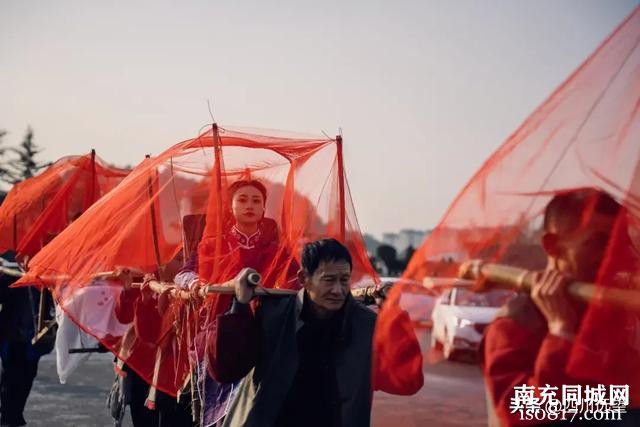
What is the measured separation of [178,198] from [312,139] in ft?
3.71

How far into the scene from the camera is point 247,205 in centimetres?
516

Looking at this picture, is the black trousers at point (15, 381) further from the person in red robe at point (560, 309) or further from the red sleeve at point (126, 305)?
the person in red robe at point (560, 309)

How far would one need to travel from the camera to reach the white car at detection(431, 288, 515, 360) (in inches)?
86.4

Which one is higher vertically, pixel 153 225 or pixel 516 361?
pixel 516 361

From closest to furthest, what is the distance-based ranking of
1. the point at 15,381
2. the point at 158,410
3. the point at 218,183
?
the point at 218,183 < the point at 158,410 < the point at 15,381

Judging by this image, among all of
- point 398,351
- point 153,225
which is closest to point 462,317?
point 398,351

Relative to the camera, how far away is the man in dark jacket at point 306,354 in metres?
3.16

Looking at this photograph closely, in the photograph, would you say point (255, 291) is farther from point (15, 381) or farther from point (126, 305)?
point (15, 381)

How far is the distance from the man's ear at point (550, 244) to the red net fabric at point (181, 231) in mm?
2859

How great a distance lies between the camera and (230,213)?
518 centimetres

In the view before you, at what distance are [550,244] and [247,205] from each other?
3.26 meters

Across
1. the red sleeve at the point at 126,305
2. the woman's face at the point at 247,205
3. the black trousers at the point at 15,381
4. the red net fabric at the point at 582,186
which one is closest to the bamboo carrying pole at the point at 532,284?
the red net fabric at the point at 582,186

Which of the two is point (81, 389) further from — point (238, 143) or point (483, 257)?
point (483, 257)

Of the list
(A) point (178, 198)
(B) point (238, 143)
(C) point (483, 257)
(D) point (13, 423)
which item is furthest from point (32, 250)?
(C) point (483, 257)
